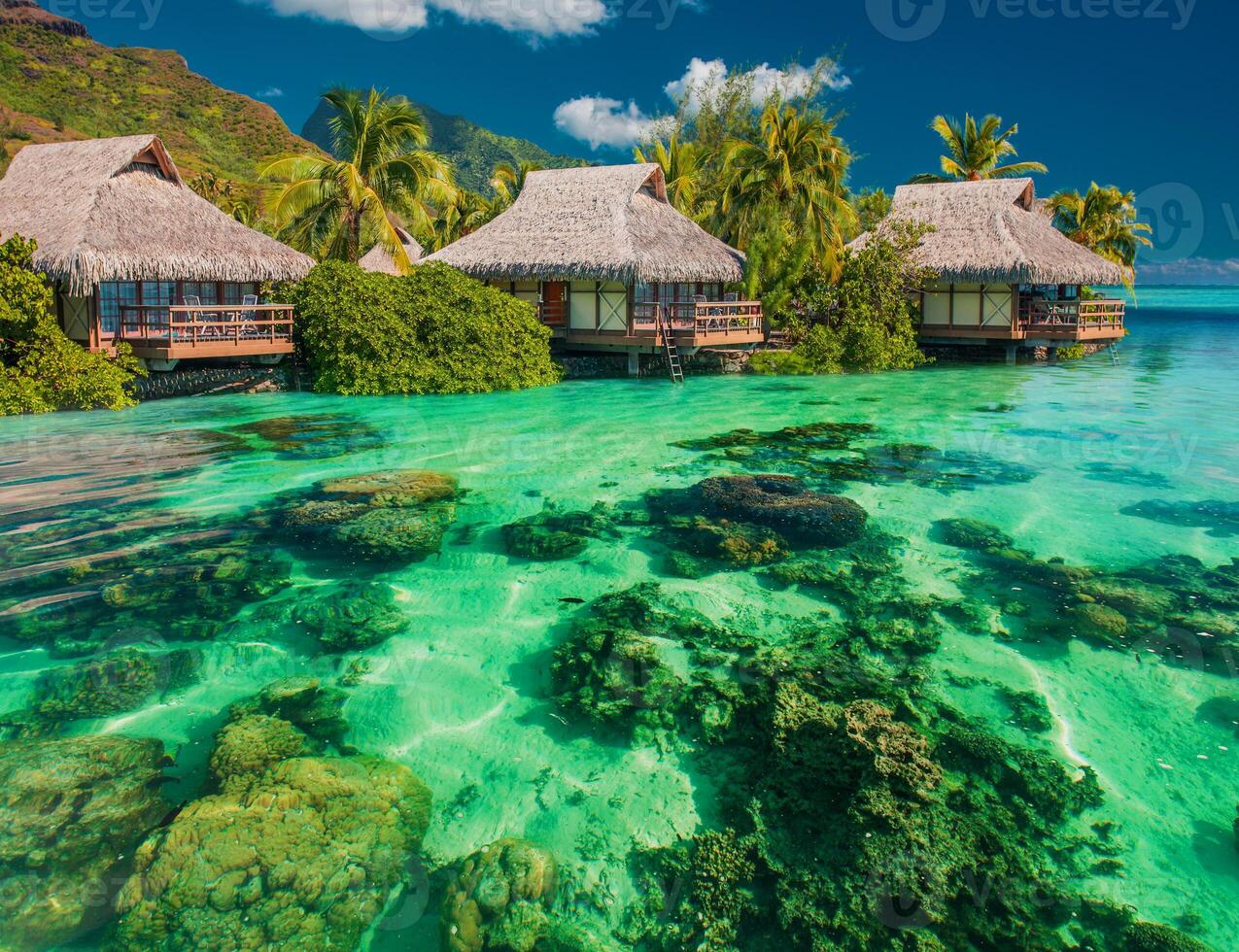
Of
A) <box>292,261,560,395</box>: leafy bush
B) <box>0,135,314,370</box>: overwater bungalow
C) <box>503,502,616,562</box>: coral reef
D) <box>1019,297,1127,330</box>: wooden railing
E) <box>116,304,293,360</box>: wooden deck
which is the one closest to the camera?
<box>503,502,616,562</box>: coral reef

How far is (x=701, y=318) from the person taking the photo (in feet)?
73.6

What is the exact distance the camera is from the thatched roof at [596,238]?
2114 centimetres

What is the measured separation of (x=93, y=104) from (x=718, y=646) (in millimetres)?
65376

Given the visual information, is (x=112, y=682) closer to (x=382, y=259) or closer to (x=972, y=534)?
(x=972, y=534)

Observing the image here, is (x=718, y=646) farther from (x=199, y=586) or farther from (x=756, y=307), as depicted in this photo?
(x=756, y=307)

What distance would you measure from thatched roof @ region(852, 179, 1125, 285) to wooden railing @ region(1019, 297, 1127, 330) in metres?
0.89

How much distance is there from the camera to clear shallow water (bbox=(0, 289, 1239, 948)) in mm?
4789

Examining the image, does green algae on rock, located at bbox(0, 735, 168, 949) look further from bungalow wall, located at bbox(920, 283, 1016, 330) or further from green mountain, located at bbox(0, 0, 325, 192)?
green mountain, located at bbox(0, 0, 325, 192)

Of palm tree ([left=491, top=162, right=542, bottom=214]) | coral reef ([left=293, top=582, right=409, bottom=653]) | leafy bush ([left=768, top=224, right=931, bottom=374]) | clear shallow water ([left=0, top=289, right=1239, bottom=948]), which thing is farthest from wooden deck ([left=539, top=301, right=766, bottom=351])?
coral reef ([left=293, top=582, right=409, bottom=653])

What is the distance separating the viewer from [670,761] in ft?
17.3

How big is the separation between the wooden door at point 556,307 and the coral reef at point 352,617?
15952 millimetres

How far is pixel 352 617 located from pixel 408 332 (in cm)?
1392

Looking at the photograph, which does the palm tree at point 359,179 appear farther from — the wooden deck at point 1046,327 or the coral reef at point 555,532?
the wooden deck at point 1046,327

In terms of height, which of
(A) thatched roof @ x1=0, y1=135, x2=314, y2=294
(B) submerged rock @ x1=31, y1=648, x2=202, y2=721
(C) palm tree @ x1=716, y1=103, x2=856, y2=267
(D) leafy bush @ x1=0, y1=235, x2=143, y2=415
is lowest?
(B) submerged rock @ x1=31, y1=648, x2=202, y2=721
